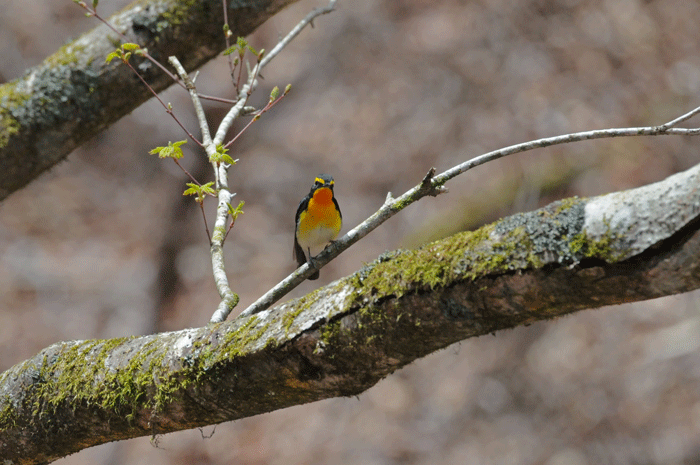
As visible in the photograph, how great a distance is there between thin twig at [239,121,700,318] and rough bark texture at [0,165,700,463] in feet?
1.51

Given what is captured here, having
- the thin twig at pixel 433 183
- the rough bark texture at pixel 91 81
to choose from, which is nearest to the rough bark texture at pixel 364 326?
the thin twig at pixel 433 183

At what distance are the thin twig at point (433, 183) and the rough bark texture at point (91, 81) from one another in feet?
6.71

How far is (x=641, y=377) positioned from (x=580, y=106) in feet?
14.1

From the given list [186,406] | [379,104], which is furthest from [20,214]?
[186,406]

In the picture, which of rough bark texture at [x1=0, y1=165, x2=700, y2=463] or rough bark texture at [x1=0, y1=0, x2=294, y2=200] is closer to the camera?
rough bark texture at [x1=0, y1=165, x2=700, y2=463]

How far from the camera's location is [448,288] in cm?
154

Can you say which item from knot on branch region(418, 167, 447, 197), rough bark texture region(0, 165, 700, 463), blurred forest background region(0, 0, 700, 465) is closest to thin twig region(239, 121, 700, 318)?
knot on branch region(418, 167, 447, 197)

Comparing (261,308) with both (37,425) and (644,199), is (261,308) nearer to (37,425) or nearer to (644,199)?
(37,425)

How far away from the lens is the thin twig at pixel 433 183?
1.97 m

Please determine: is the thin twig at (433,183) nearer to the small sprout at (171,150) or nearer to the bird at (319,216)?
the small sprout at (171,150)

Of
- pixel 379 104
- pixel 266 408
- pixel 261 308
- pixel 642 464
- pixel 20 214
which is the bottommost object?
pixel 642 464

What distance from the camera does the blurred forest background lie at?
21.9ft

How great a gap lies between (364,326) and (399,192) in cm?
714

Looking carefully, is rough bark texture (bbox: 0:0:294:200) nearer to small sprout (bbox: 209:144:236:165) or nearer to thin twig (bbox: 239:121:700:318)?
small sprout (bbox: 209:144:236:165)
